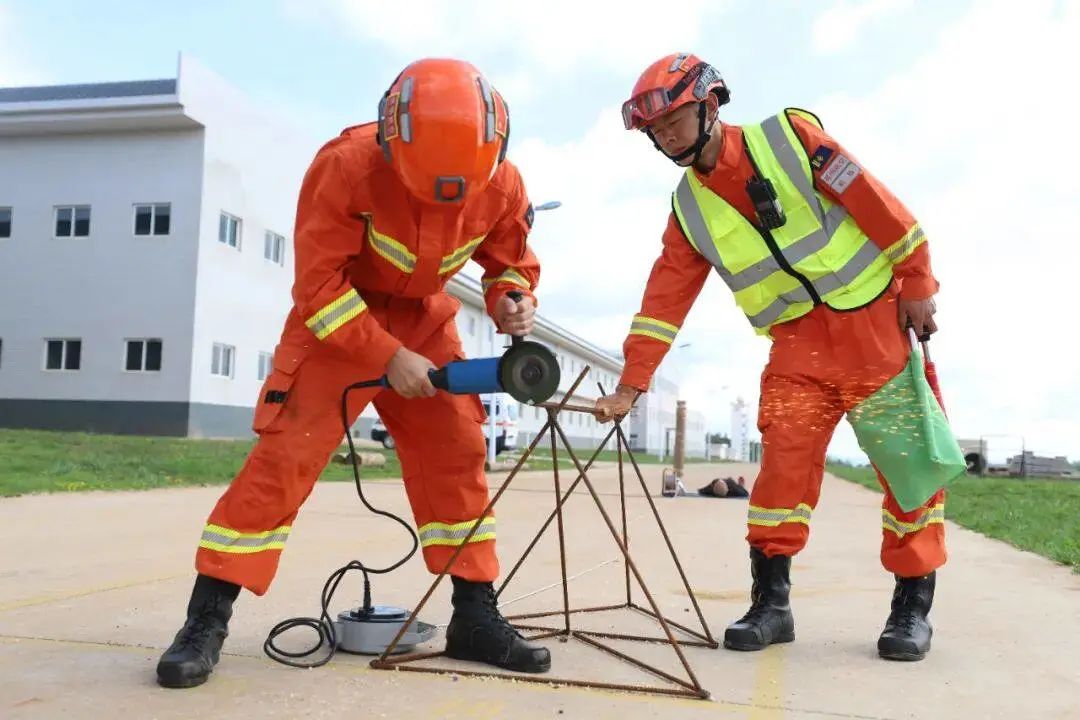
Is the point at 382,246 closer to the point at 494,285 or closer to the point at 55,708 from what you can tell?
the point at 494,285

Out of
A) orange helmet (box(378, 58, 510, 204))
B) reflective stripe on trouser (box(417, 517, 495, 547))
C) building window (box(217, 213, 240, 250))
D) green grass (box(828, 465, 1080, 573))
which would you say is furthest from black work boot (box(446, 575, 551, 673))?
building window (box(217, 213, 240, 250))

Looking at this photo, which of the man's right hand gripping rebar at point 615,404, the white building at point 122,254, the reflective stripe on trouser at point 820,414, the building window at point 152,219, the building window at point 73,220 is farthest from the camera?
the building window at point 73,220

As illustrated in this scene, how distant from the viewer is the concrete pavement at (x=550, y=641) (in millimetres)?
2562

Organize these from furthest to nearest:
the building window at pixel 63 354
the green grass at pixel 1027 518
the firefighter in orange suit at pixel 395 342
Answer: the building window at pixel 63 354 < the green grass at pixel 1027 518 < the firefighter in orange suit at pixel 395 342

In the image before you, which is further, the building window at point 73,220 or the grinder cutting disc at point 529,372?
the building window at point 73,220

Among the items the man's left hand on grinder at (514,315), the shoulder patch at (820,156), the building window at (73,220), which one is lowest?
the man's left hand on grinder at (514,315)

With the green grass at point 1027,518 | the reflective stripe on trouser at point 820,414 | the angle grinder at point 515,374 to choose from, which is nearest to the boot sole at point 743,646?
the reflective stripe on trouser at point 820,414

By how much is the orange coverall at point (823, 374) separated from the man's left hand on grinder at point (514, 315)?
1.82ft

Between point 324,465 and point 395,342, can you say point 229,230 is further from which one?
point 395,342

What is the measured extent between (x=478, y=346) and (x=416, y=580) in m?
30.1

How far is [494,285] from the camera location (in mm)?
3363

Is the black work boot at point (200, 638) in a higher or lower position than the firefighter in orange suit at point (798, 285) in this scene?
lower

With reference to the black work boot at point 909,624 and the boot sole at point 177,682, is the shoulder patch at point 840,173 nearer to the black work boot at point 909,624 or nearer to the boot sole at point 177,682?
the black work boot at point 909,624

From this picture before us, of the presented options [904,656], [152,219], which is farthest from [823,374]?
[152,219]
